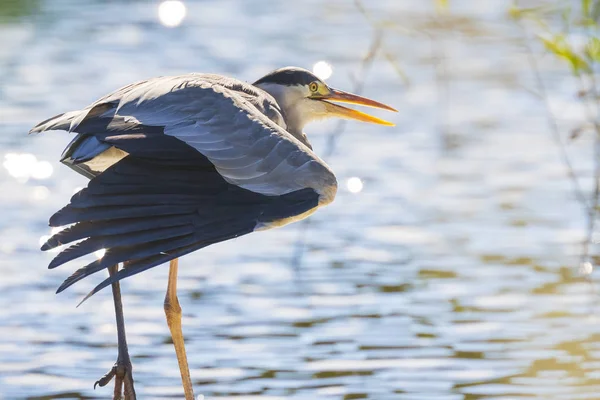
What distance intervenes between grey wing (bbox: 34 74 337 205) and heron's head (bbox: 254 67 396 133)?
1189mm

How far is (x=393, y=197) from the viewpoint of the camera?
9.50m

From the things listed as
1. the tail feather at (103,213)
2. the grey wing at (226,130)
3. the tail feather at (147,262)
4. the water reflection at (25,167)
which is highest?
the water reflection at (25,167)

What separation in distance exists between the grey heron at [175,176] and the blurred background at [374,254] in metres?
1.35

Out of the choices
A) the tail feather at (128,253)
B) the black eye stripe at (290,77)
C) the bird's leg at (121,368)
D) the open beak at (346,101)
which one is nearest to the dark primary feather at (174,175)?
the tail feather at (128,253)

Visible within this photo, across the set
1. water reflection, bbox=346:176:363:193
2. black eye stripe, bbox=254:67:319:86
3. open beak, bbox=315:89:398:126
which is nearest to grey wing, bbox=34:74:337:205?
black eye stripe, bbox=254:67:319:86

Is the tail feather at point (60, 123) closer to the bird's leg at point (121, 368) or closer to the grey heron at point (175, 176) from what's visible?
the grey heron at point (175, 176)

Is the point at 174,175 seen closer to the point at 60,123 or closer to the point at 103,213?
the point at 103,213

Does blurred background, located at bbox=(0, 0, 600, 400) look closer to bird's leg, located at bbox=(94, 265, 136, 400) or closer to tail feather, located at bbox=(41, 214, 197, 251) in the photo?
bird's leg, located at bbox=(94, 265, 136, 400)

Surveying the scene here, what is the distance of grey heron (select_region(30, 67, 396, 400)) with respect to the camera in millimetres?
4863

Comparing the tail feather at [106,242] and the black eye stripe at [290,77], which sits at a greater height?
the black eye stripe at [290,77]

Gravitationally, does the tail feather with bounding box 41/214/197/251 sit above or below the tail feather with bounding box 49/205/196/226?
below

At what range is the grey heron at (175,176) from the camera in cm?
486

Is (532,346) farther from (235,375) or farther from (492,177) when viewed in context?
(492,177)

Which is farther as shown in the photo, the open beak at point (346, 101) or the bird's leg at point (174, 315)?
Answer: the open beak at point (346, 101)
